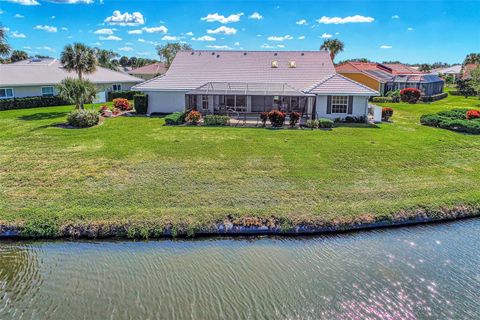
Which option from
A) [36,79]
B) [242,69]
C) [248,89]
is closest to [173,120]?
[248,89]

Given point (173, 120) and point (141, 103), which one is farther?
point (141, 103)

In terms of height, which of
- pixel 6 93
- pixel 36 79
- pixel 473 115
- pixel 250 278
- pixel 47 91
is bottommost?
pixel 250 278

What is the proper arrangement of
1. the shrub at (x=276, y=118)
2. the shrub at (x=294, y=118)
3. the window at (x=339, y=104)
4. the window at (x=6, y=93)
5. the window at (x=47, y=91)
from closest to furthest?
the shrub at (x=276, y=118) < the shrub at (x=294, y=118) < the window at (x=339, y=104) < the window at (x=6, y=93) < the window at (x=47, y=91)

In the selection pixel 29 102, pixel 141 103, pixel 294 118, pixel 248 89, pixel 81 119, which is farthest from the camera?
pixel 29 102

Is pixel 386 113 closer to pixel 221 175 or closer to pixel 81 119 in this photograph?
pixel 221 175

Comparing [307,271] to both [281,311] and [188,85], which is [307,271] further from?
[188,85]

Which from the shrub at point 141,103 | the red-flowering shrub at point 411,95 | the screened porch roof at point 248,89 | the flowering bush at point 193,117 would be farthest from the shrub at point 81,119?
the red-flowering shrub at point 411,95

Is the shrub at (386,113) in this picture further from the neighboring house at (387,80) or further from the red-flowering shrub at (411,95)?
the red-flowering shrub at (411,95)

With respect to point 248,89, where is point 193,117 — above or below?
below

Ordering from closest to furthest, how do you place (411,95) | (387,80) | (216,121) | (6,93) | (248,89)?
(216,121), (248,89), (6,93), (411,95), (387,80)
